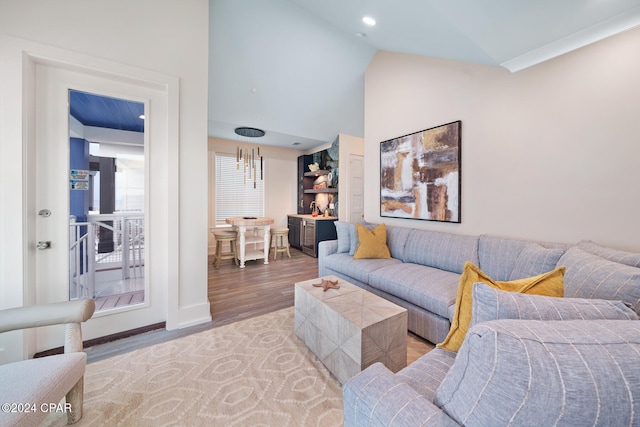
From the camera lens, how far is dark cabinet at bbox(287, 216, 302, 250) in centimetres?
594

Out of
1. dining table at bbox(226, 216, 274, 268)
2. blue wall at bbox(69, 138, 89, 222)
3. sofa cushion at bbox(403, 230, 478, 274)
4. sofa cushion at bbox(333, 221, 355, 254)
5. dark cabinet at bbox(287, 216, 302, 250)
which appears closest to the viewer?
blue wall at bbox(69, 138, 89, 222)

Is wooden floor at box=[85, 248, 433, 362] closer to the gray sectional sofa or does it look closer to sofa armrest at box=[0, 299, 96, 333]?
sofa armrest at box=[0, 299, 96, 333]

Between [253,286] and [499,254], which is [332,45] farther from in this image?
[253,286]

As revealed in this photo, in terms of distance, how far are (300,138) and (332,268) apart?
3536 millimetres

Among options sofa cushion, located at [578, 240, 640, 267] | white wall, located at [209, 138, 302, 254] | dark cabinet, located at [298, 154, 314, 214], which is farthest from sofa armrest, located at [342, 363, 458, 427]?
white wall, located at [209, 138, 302, 254]

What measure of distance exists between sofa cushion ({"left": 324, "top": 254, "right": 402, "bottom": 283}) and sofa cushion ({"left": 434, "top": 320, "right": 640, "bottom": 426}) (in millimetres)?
2035

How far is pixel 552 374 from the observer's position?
0.47 m

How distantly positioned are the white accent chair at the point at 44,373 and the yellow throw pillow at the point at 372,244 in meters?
2.46

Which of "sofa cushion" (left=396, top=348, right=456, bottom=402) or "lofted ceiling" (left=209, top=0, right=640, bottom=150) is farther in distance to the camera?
Answer: "lofted ceiling" (left=209, top=0, right=640, bottom=150)

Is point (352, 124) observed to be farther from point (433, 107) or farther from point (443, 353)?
point (443, 353)

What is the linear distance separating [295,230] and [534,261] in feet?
16.1

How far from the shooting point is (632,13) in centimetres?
151

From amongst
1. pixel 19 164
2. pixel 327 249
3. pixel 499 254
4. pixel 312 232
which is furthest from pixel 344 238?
pixel 19 164

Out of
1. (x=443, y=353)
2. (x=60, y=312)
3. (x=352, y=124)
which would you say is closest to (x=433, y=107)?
(x=352, y=124)
